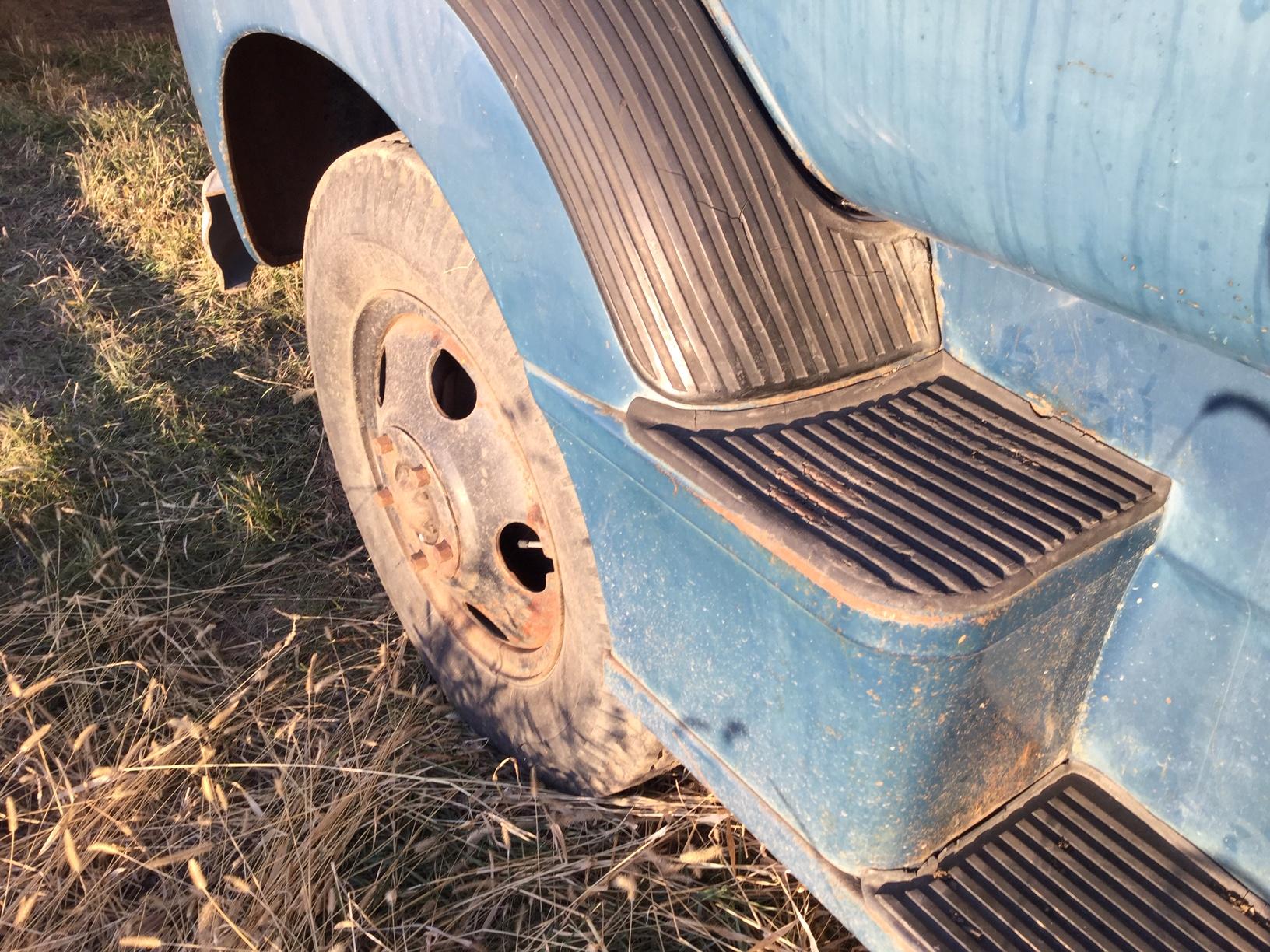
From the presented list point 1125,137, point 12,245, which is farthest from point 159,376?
point 1125,137

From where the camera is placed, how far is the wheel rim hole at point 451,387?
184 cm

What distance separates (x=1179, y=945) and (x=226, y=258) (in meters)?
2.60

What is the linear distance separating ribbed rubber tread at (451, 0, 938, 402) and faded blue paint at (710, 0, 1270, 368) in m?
0.11

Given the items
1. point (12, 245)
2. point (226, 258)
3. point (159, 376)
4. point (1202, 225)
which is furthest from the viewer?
point (12, 245)

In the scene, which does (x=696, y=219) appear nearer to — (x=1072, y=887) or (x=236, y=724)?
(x=1072, y=887)

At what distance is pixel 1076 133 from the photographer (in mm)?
890

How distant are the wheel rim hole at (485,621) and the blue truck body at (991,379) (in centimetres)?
51

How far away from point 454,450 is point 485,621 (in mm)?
384

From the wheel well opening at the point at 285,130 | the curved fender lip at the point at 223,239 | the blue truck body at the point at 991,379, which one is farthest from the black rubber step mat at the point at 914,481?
the curved fender lip at the point at 223,239

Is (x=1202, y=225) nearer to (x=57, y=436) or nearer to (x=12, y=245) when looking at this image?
(x=57, y=436)

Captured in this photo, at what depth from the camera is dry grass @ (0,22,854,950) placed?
1811 mm

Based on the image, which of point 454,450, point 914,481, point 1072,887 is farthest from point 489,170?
point 1072,887

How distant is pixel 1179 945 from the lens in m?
1.09

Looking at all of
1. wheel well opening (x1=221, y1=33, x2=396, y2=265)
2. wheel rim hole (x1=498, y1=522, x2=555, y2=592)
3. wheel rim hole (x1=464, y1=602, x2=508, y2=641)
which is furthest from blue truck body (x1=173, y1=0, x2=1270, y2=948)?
wheel well opening (x1=221, y1=33, x2=396, y2=265)
